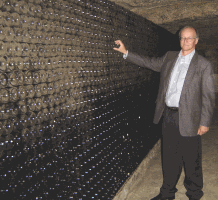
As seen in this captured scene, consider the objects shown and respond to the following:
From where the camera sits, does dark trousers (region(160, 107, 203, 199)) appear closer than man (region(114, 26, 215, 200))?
No

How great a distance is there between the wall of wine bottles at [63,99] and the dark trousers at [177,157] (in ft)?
1.74

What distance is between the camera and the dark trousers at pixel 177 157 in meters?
2.29

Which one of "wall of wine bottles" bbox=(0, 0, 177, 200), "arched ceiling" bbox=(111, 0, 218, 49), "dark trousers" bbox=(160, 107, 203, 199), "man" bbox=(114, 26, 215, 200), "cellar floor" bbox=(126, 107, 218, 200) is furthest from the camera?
"arched ceiling" bbox=(111, 0, 218, 49)

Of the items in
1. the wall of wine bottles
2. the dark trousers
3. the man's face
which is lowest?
the dark trousers

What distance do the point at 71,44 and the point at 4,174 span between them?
0.98m

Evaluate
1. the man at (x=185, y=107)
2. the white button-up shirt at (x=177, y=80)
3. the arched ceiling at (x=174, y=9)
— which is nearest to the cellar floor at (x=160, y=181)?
the man at (x=185, y=107)

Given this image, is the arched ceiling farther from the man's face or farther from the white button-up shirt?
the white button-up shirt

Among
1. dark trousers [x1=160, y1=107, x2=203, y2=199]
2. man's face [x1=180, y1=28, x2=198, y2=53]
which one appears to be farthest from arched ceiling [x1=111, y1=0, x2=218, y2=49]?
dark trousers [x1=160, y1=107, x2=203, y2=199]

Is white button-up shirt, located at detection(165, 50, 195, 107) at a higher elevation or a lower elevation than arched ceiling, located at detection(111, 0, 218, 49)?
lower

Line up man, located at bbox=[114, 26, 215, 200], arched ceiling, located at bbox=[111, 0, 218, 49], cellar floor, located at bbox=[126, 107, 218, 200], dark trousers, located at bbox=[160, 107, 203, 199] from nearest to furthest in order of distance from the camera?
1. man, located at bbox=[114, 26, 215, 200]
2. dark trousers, located at bbox=[160, 107, 203, 199]
3. cellar floor, located at bbox=[126, 107, 218, 200]
4. arched ceiling, located at bbox=[111, 0, 218, 49]

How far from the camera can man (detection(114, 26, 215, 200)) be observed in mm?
2168

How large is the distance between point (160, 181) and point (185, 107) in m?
1.52

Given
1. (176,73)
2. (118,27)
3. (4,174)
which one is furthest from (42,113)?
(176,73)

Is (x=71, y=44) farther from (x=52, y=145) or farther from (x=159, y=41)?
(x=159, y=41)
